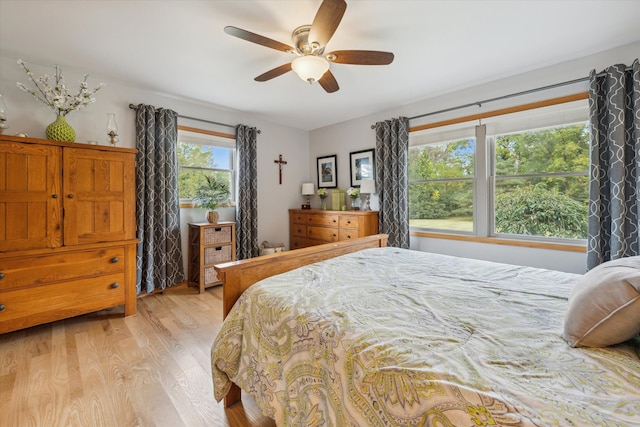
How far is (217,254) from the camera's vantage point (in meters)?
3.53

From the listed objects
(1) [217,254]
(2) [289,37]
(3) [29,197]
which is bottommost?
(1) [217,254]

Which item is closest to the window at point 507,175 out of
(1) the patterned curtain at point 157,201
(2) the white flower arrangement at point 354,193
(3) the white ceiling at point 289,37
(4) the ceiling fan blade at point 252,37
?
(3) the white ceiling at point 289,37

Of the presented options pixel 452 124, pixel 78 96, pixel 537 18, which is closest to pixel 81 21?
pixel 78 96

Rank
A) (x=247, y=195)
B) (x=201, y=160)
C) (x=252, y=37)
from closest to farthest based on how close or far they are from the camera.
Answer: (x=252, y=37) < (x=201, y=160) < (x=247, y=195)

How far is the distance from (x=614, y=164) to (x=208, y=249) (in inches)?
166

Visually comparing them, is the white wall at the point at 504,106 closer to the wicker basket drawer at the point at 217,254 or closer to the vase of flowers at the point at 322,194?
the vase of flowers at the point at 322,194

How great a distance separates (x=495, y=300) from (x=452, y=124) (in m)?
2.69

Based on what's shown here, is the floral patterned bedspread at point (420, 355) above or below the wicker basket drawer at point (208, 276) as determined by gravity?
above

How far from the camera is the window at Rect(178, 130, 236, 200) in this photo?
3.63 m

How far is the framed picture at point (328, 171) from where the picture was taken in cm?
466

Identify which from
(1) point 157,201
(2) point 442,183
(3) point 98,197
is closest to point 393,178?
(2) point 442,183

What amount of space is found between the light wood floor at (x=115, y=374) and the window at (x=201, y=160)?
177cm

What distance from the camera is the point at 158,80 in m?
2.96

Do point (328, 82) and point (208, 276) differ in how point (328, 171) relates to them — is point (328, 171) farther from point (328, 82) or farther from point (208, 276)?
point (208, 276)
